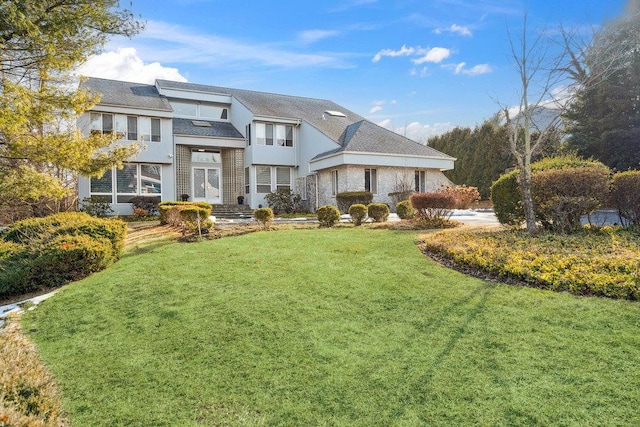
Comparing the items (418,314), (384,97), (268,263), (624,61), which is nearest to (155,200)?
(384,97)

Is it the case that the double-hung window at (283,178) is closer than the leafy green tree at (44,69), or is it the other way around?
the leafy green tree at (44,69)

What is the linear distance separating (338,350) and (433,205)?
30.3ft

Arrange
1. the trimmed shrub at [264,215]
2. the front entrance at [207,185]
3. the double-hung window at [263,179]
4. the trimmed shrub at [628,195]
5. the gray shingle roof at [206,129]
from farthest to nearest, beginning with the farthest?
the front entrance at [207,185], the double-hung window at [263,179], the gray shingle roof at [206,129], the trimmed shrub at [264,215], the trimmed shrub at [628,195]

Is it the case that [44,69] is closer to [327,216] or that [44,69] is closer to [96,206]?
[327,216]

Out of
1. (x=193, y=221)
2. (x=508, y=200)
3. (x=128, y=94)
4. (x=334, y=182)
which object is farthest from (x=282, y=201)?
(x=508, y=200)

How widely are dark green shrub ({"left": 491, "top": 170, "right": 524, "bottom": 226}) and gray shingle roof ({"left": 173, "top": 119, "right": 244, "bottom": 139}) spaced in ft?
57.1

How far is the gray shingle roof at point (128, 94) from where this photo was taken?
20859 mm

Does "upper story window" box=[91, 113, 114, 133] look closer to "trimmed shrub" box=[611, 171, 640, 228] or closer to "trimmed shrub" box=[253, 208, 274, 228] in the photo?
"trimmed shrub" box=[253, 208, 274, 228]

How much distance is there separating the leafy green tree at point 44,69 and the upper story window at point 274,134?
14669mm

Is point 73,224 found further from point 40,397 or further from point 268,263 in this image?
point 40,397

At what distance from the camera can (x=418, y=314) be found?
15.5 feet

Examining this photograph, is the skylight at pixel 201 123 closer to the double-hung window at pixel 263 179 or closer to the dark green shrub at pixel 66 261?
the double-hung window at pixel 263 179

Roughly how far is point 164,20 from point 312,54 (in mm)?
6178

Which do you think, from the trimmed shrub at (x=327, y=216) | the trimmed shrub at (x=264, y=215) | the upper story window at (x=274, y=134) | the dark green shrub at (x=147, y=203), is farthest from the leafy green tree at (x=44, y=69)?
the upper story window at (x=274, y=134)
